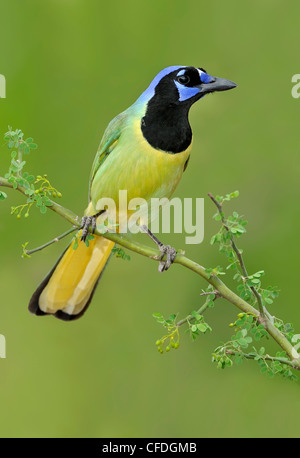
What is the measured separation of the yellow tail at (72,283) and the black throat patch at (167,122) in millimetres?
481

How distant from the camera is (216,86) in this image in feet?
8.04

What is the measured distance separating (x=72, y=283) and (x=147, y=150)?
585 millimetres

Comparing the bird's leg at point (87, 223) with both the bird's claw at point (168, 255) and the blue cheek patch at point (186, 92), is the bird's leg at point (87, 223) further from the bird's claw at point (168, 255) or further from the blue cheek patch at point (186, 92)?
the blue cheek patch at point (186, 92)

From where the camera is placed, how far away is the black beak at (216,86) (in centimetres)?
242

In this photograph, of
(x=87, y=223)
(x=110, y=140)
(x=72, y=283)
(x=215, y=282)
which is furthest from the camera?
(x=72, y=283)

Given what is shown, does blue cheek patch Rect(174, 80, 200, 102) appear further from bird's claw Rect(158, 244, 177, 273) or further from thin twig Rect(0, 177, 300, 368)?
thin twig Rect(0, 177, 300, 368)

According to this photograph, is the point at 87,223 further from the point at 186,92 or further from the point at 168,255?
the point at 186,92

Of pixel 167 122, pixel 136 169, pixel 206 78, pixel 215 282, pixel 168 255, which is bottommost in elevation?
pixel 215 282

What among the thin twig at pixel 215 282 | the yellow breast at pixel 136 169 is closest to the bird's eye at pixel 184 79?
the yellow breast at pixel 136 169

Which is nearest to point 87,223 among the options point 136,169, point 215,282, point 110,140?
point 136,169

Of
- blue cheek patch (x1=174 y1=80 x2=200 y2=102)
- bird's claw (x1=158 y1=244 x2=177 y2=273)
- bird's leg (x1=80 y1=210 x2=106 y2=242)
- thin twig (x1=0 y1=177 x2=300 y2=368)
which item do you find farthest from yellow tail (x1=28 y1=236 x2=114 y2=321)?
thin twig (x1=0 y1=177 x2=300 y2=368)

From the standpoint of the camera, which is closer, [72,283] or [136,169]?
[136,169]

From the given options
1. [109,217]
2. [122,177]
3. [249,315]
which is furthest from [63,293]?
[249,315]

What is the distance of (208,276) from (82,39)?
1892mm
